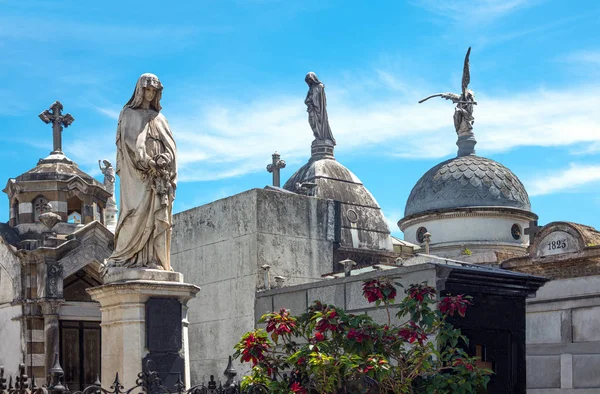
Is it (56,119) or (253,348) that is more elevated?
(56,119)

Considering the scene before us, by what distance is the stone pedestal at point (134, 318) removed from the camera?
10078 millimetres

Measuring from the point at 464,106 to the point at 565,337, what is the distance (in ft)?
51.2

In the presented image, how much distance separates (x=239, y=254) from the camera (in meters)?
17.9

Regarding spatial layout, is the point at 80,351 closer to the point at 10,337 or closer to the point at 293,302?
the point at 10,337

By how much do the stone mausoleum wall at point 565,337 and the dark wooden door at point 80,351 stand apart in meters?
7.96

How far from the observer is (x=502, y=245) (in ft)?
93.1

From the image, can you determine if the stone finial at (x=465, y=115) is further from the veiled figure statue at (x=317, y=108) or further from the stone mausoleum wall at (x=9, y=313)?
the stone mausoleum wall at (x=9, y=313)

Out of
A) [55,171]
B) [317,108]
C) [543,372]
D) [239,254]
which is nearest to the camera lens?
[543,372]

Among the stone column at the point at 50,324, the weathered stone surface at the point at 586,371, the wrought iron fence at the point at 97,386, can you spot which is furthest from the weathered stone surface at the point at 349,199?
the wrought iron fence at the point at 97,386

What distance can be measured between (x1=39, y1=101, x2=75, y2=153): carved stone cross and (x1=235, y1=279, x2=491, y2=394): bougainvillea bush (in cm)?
1114

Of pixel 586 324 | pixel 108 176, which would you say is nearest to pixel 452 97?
pixel 108 176

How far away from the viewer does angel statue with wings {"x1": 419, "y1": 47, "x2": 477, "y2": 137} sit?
3003 cm

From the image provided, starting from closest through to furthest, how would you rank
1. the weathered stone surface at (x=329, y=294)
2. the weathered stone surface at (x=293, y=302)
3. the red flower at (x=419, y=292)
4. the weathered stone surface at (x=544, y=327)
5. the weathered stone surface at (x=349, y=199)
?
the red flower at (x=419, y=292), the weathered stone surface at (x=329, y=294), the weathered stone surface at (x=544, y=327), the weathered stone surface at (x=293, y=302), the weathered stone surface at (x=349, y=199)

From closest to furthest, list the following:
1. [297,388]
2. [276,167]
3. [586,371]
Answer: [297,388] → [586,371] → [276,167]
